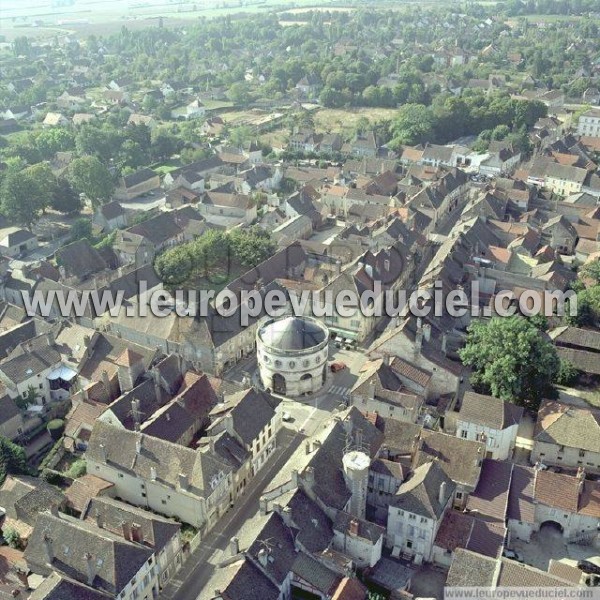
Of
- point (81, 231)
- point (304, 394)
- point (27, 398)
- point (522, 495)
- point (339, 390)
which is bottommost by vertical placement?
point (339, 390)

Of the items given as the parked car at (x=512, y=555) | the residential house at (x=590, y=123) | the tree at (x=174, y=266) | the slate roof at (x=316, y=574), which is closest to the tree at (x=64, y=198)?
the tree at (x=174, y=266)

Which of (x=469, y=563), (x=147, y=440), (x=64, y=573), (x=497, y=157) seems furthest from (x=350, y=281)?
(x=497, y=157)

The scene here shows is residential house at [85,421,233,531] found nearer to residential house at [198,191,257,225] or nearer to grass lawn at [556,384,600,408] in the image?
grass lawn at [556,384,600,408]

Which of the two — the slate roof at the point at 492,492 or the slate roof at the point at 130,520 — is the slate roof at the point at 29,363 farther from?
the slate roof at the point at 492,492

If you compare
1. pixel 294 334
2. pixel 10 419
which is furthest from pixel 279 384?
pixel 10 419

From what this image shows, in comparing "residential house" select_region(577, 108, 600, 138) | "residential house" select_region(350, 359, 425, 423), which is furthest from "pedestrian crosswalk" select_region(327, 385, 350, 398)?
"residential house" select_region(577, 108, 600, 138)

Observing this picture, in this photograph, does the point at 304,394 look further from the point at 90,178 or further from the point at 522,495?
the point at 90,178

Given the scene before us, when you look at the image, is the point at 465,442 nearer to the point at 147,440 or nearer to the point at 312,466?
the point at 312,466
